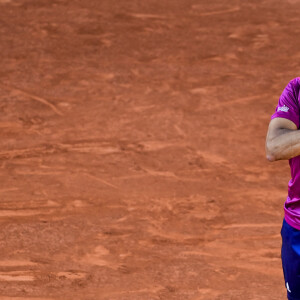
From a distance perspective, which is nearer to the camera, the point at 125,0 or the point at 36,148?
the point at 36,148

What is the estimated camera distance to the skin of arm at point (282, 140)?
3.10m

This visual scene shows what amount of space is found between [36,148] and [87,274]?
7.69ft

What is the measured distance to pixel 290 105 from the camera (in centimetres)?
334

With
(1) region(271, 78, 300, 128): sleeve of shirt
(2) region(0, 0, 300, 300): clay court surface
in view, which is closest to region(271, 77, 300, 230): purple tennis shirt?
(1) region(271, 78, 300, 128): sleeve of shirt

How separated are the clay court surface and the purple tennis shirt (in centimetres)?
174

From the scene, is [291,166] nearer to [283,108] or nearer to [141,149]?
[283,108]

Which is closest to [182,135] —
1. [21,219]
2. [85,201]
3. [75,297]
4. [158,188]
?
[158,188]

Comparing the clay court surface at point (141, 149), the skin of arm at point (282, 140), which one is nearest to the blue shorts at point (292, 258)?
the skin of arm at point (282, 140)

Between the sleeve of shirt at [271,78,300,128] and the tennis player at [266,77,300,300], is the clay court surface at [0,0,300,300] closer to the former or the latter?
the tennis player at [266,77,300,300]

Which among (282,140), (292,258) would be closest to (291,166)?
(282,140)

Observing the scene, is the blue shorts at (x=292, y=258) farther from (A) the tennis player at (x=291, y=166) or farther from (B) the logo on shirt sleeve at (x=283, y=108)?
(B) the logo on shirt sleeve at (x=283, y=108)

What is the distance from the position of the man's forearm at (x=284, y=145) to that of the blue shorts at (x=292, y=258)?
1.26 feet

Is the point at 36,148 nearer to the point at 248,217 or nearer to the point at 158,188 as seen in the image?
the point at 158,188

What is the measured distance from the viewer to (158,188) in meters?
6.45
